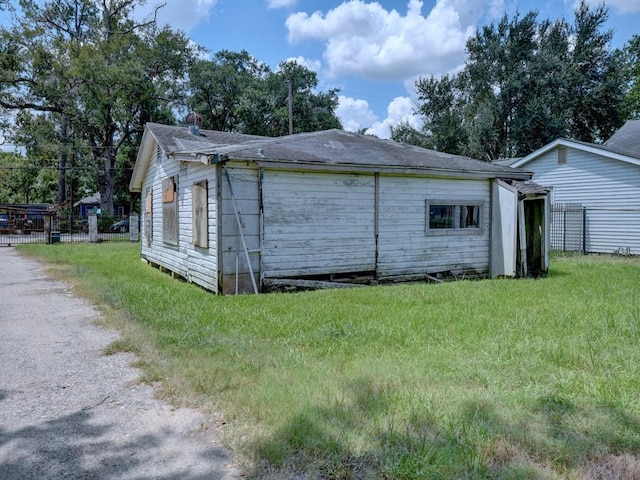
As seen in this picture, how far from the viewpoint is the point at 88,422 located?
10.0 feet

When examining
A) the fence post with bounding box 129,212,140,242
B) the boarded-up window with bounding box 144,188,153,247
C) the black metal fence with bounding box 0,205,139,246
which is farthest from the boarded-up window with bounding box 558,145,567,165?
the black metal fence with bounding box 0,205,139,246

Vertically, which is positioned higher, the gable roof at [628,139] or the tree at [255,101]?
the tree at [255,101]

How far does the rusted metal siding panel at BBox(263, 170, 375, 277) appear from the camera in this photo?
8.38 meters

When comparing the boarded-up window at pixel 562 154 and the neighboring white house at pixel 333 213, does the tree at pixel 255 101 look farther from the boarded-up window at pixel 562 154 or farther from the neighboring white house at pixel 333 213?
the neighboring white house at pixel 333 213

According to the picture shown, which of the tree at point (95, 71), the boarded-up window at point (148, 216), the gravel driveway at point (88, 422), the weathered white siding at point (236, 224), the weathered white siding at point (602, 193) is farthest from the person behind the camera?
the tree at point (95, 71)

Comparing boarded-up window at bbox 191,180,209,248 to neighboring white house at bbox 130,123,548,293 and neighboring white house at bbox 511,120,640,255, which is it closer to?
neighboring white house at bbox 130,123,548,293

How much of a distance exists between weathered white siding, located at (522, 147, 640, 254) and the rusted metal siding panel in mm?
11068

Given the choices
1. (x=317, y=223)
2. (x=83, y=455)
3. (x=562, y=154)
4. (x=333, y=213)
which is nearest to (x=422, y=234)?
(x=333, y=213)

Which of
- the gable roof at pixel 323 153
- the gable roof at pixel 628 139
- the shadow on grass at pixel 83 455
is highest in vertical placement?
the gable roof at pixel 628 139

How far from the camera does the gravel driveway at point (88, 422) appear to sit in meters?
2.48

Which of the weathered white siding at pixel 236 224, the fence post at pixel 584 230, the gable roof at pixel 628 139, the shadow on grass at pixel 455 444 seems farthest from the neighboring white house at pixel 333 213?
the gable roof at pixel 628 139

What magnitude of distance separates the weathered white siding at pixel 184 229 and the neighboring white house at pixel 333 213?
38mm

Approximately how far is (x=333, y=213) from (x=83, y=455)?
6812 millimetres

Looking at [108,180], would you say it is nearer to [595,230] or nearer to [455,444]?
[595,230]
